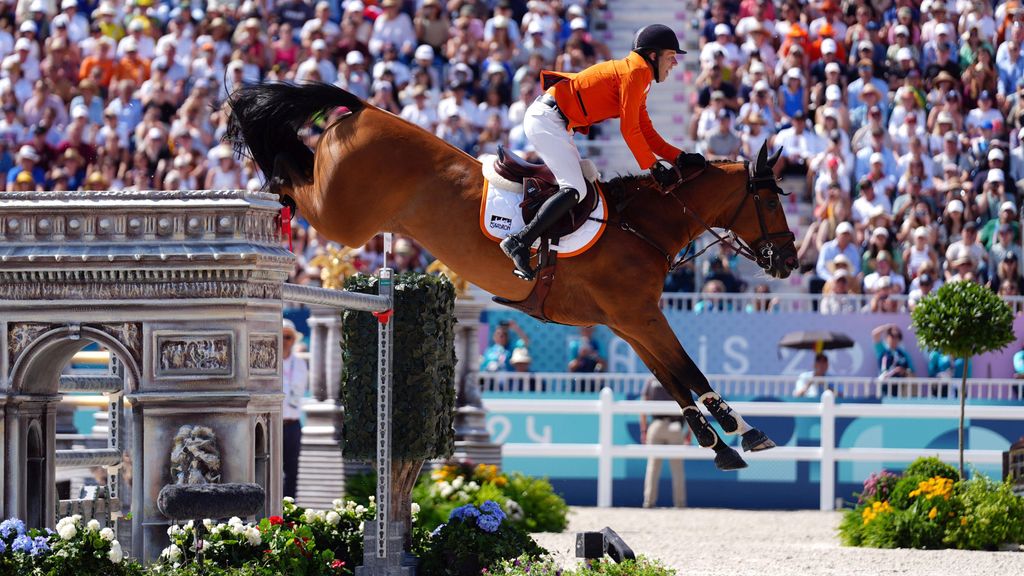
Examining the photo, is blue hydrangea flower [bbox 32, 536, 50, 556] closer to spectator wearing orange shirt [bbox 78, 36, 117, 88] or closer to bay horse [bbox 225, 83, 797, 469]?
bay horse [bbox 225, 83, 797, 469]

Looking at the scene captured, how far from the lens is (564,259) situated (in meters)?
6.51

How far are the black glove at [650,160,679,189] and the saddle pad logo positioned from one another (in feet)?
2.09

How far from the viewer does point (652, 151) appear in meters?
6.57

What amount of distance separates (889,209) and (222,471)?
11.4m

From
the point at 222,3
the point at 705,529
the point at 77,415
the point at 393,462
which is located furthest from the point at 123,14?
the point at 393,462

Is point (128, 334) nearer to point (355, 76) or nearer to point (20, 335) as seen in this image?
point (20, 335)

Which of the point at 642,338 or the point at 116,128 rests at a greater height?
the point at 116,128

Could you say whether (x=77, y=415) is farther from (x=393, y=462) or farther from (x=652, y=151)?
(x=652, y=151)

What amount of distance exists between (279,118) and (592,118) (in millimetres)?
1325

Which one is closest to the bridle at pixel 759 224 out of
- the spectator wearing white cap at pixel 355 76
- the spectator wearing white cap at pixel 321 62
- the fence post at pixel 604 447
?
the fence post at pixel 604 447

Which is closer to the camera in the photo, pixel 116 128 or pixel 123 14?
pixel 116 128

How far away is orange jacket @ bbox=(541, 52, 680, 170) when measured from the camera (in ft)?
21.1

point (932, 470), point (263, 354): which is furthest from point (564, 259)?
point (932, 470)

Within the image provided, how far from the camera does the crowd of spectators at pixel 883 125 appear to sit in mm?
15289
